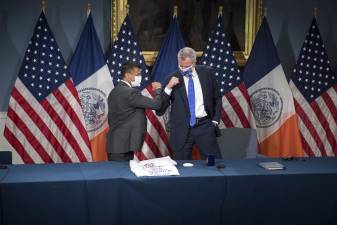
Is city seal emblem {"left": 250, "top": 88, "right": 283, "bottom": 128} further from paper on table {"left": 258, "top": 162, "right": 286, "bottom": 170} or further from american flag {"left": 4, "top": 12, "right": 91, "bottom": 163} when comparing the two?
paper on table {"left": 258, "top": 162, "right": 286, "bottom": 170}

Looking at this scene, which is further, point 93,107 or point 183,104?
point 93,107

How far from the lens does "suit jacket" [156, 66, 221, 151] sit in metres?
5.82

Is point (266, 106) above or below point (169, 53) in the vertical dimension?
below

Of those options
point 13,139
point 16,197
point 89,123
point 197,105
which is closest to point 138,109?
point 197,105

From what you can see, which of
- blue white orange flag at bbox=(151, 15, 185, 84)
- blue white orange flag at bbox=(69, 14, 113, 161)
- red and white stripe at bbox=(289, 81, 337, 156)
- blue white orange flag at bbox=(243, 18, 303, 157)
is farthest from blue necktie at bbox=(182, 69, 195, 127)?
red and white stripe at bbox=(289, 81, 337, 156)

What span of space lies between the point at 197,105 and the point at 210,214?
1.90m

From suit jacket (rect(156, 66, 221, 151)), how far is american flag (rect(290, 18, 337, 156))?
159cm

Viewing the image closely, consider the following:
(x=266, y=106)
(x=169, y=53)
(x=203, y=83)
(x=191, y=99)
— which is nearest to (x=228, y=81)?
(x=266, y=106)

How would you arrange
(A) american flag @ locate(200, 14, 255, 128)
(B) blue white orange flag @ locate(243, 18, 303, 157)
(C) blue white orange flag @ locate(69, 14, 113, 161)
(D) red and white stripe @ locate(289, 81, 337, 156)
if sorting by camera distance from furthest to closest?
(D) red and white stripe @ locate(289, 81, 337, 156)
(B) blue white orange flag @ locate(243, 18, 303, 157)
(A) american flag @ locate(200, 14, 255, 128)
(C) blue white orange flag @ locate(69, 14, 113, 161)

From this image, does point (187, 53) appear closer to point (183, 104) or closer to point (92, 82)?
point (183, 104)

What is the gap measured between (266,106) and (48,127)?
9.14 ft

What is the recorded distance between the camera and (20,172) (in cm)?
416

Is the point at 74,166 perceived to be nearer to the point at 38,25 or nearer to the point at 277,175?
the point at 277,175

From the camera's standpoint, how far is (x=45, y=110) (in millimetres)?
6395
